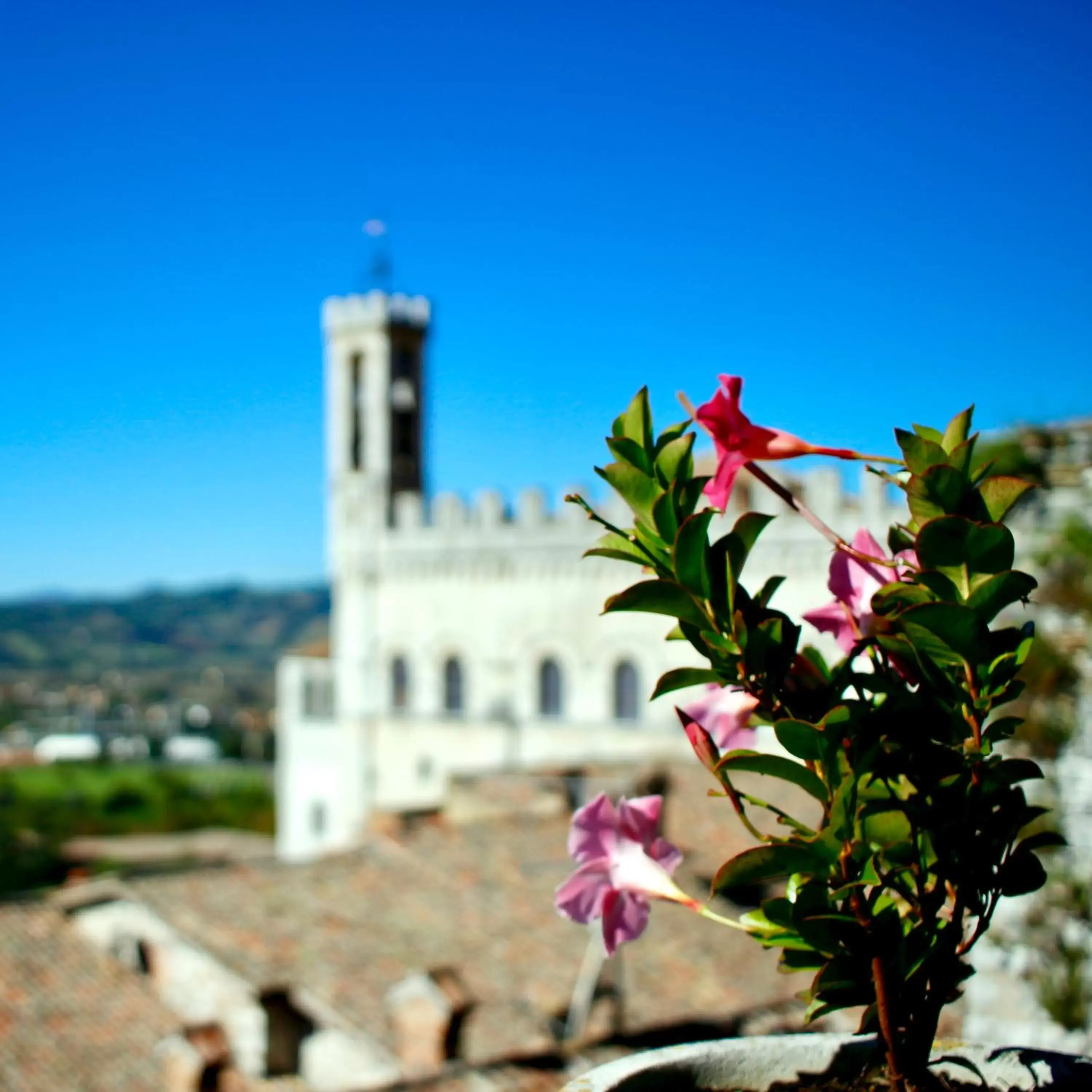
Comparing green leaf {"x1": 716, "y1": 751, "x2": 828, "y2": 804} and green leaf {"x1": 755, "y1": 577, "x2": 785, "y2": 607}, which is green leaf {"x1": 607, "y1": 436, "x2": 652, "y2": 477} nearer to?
green leaf {"x1": 755, "y1": 577, "x2": 785, "y2": 607}

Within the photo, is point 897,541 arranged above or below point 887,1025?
above

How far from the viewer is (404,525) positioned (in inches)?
1192

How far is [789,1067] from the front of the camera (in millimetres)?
1774

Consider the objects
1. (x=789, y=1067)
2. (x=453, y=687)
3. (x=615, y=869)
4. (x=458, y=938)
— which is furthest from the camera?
(x=453, y=687)

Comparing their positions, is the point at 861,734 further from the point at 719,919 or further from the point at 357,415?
the point at 357,415

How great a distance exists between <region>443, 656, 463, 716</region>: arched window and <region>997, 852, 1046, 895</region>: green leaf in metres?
28.2

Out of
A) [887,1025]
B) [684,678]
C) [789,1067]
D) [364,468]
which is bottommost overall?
[789,1067]

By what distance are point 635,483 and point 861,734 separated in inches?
14.2

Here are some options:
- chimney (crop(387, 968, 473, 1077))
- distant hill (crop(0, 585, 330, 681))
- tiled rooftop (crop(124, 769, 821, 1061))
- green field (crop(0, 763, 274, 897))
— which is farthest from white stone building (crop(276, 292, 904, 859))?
distant hill (crop(0, 585, 330, 681))

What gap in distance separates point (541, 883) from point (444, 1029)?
4.10m

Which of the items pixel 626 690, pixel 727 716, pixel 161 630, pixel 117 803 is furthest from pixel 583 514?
pixel 161 630

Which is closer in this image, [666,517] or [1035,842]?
[666,517]

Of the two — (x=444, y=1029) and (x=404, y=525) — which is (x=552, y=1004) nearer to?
(x=444, y=1029)

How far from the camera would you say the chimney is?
8422 millimetres
